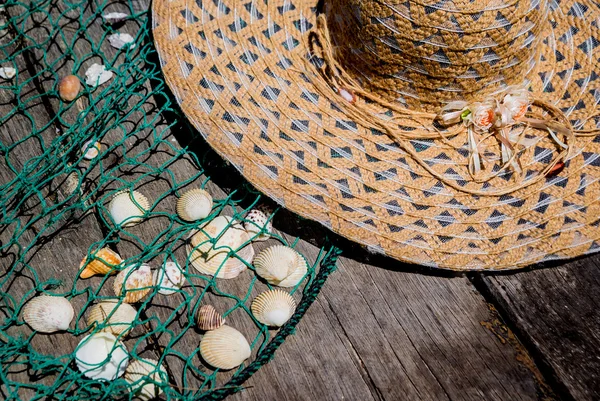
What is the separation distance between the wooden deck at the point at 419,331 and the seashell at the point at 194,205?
10 cm

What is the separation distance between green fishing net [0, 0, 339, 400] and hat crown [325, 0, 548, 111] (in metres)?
0.48

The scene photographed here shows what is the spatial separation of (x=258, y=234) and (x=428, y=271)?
50 cm

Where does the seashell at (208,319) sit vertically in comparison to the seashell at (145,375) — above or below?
above

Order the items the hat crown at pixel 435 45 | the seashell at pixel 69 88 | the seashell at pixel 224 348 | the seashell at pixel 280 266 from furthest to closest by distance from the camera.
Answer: the seashell at pixel 69 88 < the seashell at pixel 280 266 < the seashell at pixel 224 348 < the hat crown at pixel 435 45

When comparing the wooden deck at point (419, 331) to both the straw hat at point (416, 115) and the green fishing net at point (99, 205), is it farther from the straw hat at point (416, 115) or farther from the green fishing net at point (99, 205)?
Result: the straw hat at point (416, 115)

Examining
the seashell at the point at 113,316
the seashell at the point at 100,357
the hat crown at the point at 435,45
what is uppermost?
the hat crown at the point at 435,45

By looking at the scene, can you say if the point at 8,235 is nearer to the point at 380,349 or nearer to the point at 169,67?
the point at 169,67

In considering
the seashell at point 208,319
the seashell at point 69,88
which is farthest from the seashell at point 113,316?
the seashell at point 69,88

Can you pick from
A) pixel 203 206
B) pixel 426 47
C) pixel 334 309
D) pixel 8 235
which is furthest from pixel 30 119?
pixel 426 47

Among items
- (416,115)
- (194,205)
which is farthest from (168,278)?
(416,115)

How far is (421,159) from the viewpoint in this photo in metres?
1.32

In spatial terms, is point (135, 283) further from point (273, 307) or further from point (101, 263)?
point (273, 307)

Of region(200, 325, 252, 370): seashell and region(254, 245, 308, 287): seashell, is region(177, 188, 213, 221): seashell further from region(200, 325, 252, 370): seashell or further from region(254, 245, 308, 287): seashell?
region(200, 325, 252, 370): seashell

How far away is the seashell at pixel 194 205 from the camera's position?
1.44m
